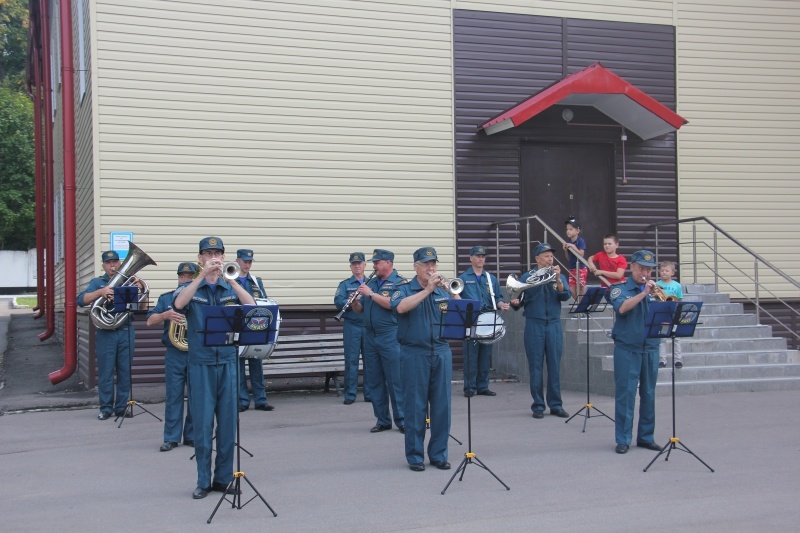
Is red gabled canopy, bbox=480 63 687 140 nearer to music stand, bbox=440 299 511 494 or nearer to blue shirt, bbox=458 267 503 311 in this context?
blue shirt, bbox=458 267 503 311

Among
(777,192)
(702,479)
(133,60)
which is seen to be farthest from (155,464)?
(777,192)

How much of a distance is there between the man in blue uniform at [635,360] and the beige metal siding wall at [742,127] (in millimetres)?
7399

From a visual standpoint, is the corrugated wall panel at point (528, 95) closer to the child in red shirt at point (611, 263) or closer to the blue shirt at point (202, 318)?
the child in red shirt at point (611, 263)

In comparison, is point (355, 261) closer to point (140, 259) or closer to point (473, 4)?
point (140, 259)

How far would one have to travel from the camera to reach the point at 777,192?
1599 cm

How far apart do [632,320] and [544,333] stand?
6.91 feet

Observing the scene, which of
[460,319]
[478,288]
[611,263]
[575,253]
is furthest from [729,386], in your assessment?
[460,319]

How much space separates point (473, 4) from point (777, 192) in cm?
695

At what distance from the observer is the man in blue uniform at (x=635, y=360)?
863cm

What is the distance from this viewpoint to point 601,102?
14.8 m

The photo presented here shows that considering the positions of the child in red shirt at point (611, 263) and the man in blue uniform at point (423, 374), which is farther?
the child in red shirt at point (611, 263)

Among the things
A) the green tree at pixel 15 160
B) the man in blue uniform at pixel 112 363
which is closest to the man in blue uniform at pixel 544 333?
the man in blue uniform at pixel 112 363

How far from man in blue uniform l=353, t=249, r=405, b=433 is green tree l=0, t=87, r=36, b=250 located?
36.8m

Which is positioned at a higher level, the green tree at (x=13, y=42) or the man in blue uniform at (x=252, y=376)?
the green tree at (x=13, y=42)
